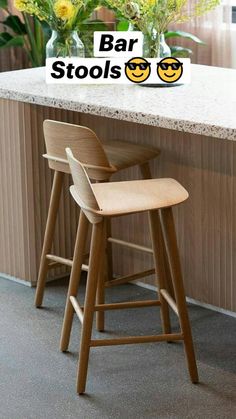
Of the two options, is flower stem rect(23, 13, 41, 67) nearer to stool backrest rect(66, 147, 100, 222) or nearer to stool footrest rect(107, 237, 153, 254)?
stool footrest rect(107, 237, 153, 254)

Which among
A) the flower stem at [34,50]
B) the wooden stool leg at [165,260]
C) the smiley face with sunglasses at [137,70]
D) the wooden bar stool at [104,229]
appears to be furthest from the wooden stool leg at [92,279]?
the flower stem at [34,50]

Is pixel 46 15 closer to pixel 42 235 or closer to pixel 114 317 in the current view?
pixel 42 235

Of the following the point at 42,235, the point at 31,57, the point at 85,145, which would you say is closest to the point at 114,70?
the point at 85,145

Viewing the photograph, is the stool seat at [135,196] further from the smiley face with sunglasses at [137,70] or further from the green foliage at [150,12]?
the green foliage at [150,12]

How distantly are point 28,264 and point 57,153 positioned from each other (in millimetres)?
716

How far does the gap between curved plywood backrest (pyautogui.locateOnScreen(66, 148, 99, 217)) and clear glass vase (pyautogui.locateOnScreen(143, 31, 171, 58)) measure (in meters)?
0.75

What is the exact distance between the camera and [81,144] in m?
3.36

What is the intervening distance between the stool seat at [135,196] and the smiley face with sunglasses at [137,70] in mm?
535

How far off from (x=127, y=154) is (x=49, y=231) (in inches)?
16.9

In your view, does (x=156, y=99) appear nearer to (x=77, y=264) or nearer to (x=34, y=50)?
(x=77, y=264)

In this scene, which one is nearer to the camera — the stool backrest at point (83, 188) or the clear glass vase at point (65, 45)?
the stool backrest at point (83, 188)

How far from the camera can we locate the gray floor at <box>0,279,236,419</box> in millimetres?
3064

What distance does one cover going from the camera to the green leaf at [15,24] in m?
5.75

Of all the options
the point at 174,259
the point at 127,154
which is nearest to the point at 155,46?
the point at 127,154
